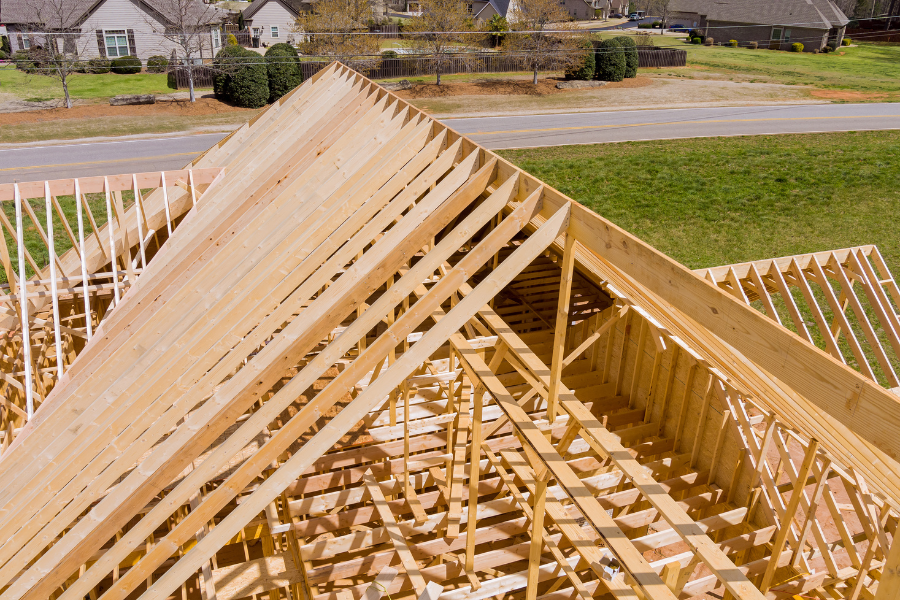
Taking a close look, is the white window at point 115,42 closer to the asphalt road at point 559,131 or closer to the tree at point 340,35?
the tree at point 340,35

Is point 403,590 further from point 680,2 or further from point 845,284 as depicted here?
point 680,2

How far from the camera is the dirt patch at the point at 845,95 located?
32.8 meters

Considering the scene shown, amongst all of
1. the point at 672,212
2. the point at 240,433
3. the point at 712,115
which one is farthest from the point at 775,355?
the point at 712,115

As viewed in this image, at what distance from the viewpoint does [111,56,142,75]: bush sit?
3778 centimetres

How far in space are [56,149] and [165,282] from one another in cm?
2105

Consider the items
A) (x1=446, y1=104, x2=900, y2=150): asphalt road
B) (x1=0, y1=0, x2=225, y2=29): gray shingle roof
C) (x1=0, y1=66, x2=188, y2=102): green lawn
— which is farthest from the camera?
(x1=0, y1=0, x2=225, y2=29): gray shingle roof

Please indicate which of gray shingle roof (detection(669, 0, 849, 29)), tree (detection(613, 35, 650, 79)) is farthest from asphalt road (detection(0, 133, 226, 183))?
gray shingle roof (detection(669, 0, 849, 29))

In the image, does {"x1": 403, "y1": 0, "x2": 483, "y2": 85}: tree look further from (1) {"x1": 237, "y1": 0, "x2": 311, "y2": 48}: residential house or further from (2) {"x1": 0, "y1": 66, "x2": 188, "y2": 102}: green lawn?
(1) {"x1": 237, "y1": 0, "x2": 311, "y2": 48}: residential house

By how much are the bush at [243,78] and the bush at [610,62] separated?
17669 mm

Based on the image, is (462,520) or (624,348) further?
(624,348)

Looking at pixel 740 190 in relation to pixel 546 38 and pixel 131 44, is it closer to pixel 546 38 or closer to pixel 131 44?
pixel 546 38

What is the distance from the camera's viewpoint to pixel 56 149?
2408cm

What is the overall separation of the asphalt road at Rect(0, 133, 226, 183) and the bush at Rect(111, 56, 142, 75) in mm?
15777

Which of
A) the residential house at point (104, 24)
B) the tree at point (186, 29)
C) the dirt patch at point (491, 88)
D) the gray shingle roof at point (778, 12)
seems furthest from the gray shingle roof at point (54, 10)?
the gray shingle roof at point (778, 12)
